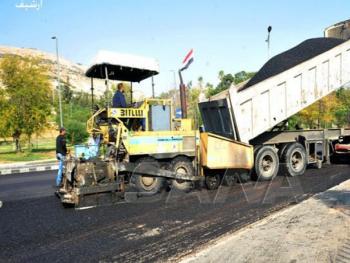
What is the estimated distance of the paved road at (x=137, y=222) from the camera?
16.4 feet

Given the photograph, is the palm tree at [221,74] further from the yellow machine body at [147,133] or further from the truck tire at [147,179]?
the truck tire at [147,179]

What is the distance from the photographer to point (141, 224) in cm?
626

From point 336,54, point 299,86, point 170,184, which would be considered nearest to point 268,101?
point 299,86

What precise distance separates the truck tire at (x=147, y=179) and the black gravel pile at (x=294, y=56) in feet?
11.8

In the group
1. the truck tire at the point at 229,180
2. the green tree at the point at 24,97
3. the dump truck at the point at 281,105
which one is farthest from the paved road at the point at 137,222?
the green tree at the point at 24,97

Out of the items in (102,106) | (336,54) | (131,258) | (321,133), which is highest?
(336,54)

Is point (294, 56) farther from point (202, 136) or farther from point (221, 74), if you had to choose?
point (221, 74)

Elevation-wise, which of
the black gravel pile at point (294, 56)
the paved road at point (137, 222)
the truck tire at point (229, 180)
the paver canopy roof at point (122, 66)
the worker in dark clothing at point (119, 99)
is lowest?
the paved road at point (137, 222)

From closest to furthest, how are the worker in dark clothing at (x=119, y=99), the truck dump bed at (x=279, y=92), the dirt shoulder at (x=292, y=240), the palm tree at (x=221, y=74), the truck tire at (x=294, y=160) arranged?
the dirt shoulder at (x=292, y=240)
the worker in dark clothing at (x=119, y=99)
the truck dump bed at (x=279, y=92)
the truck tire at (x=294, y=160)
the palm tree at (x=221, y=74)

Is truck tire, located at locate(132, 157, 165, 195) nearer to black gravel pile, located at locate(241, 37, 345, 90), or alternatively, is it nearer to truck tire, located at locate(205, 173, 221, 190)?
truck tire, located at locate(205, 173, 221, 190)

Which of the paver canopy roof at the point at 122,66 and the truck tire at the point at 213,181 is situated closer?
the paver canopy roof at the point at 122,66

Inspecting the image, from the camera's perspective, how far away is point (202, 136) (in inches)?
351

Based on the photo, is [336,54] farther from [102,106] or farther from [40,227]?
[40,227]

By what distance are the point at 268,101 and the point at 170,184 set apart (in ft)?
10.9
